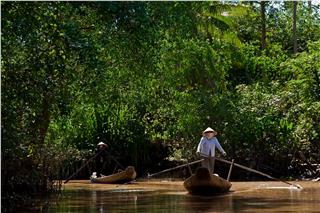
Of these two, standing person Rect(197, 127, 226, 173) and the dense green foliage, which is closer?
the dense green foliage

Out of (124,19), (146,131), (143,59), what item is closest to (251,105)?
(146,131)

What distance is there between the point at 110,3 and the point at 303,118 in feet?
39.0

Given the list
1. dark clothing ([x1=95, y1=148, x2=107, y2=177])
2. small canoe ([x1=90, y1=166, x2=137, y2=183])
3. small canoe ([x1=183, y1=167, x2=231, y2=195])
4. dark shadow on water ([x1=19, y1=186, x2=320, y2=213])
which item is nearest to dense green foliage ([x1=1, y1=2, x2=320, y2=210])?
dark clothing ([x1=95, y1=148, x2=107, y2=177])

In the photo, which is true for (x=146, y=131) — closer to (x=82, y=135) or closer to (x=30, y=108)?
(x=82, y=135)

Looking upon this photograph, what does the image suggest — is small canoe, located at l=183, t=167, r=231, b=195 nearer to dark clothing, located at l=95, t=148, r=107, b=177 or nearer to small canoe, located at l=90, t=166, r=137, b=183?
small canoe, located at l=90, t=166, r=137, b=183

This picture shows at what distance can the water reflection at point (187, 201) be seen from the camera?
1284cm

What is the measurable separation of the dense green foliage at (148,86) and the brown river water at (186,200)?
95 centimetres

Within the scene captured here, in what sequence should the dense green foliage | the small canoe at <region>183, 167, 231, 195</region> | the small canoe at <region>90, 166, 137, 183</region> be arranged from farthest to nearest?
the small canoe at <region>90, 166, 137, 183</region> < the small canoe at <region>183, 167, 231, 195</region> < the dense green foliage

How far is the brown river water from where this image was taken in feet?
42.2

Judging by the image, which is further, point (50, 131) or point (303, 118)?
point (303, 118)

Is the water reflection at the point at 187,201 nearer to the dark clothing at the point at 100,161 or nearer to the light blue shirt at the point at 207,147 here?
the light blue shirt at the point at 207,147

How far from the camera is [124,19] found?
35.5 feet

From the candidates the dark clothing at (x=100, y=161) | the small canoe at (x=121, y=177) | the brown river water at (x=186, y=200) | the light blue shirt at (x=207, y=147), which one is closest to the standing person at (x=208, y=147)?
the light blue shirt at (x=207, y=147)

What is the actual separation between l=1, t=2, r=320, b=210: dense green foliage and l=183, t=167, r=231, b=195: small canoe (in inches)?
99.3
